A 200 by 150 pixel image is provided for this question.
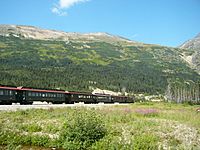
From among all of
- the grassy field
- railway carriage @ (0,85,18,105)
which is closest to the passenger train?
railway carriage @ (0,85,18,105)

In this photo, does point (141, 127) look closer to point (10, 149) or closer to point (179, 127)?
point (179, 127)

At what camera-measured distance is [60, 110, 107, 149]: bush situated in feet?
73.3

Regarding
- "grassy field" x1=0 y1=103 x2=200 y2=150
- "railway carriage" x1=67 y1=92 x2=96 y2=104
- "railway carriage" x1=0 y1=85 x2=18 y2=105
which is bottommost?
"grassy field" x1=0 y1=103 x2=200 y2=150

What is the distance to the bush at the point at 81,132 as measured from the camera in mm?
22356

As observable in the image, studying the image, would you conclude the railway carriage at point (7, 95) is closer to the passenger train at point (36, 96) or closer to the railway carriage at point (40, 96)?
the passenger train at point (36, 96)

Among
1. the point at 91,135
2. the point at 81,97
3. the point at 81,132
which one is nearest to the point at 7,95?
the point at 81,132

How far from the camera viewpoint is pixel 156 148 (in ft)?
70.5

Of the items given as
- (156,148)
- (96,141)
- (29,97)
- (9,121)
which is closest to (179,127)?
(156,148)

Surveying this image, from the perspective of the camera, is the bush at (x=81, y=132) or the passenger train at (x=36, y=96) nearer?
the bush at (x=81, y=132)

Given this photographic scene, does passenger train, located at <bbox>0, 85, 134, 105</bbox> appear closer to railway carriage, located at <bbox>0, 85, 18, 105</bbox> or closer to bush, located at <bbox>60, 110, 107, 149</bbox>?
railway carriage, located at <bbox>0, 85, 18, 105</bbox>

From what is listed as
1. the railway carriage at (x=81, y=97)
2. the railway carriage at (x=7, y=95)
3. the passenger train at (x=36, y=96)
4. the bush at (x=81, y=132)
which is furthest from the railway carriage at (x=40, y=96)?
the bush at (x=81, y=132)

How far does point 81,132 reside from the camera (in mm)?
22922

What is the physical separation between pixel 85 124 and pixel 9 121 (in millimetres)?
9948

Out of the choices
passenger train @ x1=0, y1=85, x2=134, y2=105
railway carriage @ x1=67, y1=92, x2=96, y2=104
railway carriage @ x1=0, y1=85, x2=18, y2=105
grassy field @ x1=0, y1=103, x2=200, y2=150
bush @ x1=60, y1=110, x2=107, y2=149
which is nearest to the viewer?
grassy field @ x1=0, y1=103, x2=200, y2=150
